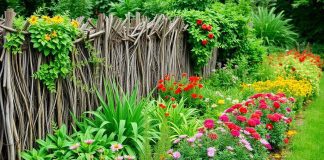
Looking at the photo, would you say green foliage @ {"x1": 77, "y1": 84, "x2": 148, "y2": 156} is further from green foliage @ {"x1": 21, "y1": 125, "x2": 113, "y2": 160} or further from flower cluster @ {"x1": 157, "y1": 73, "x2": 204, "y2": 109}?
flower cluster @ {"x1": 157, "y1": 73, "x2": 204, "y2": 109}

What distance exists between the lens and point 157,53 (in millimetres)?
6305

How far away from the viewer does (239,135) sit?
4.09m

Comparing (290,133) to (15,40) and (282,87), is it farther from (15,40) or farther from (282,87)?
(15,40)

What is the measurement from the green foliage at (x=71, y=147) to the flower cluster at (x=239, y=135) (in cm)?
71

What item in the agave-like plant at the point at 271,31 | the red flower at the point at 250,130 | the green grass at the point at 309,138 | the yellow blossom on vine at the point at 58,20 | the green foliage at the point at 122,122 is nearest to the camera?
the yellow blossom on vine at the point at 58,20

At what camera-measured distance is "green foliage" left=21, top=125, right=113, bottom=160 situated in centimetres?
406

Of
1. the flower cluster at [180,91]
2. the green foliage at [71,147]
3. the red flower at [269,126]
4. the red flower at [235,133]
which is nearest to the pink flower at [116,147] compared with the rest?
the green foliage at [71,147]

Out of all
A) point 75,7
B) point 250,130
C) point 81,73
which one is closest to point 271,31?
point 75,7

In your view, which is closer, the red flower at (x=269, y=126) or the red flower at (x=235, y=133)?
the red flower at (x=235, y=133)

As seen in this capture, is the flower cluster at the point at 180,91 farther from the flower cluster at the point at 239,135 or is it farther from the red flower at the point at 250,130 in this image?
the red flower at the point at 250,130

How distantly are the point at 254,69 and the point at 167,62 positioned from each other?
2.76 metres

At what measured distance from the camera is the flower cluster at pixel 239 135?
402 cm

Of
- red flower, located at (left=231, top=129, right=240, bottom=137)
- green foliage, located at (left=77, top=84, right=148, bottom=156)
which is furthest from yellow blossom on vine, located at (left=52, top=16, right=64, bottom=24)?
red flower, located at (left=231, top=129, right=240, bottom=137)

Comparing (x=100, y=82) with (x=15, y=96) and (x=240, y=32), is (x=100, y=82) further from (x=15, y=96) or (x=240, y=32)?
(x=240, y=32)
